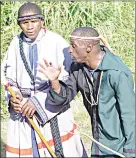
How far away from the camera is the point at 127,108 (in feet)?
10.8

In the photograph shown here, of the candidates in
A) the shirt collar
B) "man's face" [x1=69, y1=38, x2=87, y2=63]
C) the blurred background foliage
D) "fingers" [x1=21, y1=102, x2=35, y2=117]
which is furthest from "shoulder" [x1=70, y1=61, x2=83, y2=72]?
the blurred background foliage

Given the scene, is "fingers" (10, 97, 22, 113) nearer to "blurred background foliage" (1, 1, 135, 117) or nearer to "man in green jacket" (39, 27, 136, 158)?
"man in green jacket" (39, 27, 136, 158)

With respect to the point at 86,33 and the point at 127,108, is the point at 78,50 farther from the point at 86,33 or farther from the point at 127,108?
the point at 127,108

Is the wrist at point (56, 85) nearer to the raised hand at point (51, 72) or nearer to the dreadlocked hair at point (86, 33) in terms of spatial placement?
the raised hand at point (51, 72)

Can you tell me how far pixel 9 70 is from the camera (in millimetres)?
4039

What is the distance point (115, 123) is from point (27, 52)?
3.37 feet

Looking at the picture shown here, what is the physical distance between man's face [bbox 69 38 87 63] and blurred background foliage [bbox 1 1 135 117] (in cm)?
350

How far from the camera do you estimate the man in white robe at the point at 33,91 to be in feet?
12.7

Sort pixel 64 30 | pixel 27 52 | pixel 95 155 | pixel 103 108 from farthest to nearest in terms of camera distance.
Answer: pixel 64 30 < pixel 27 52 < pixel 95 155 < pixel 103 108

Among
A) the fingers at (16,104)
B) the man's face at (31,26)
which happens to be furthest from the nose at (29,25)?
the fingers at (16,104)

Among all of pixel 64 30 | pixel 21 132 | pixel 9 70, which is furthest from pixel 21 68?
pixel 64 30

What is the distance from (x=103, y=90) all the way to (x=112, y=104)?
4.6 inches

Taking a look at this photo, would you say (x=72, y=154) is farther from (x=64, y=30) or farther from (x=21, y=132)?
(x=64, y=30)

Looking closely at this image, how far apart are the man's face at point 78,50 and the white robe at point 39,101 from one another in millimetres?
381
